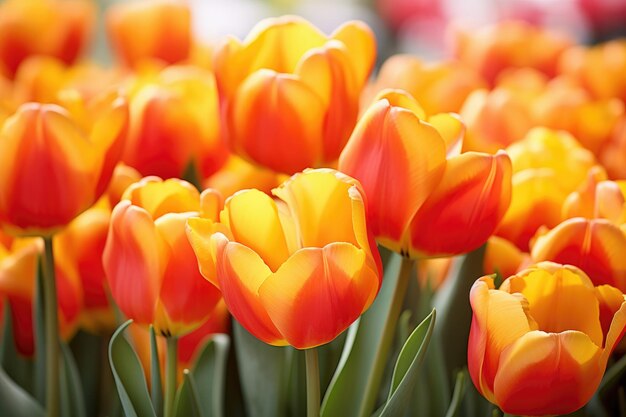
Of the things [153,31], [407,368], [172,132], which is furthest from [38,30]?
[407,368]

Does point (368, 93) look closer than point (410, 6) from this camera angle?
Yes

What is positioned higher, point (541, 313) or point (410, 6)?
point (541, 313)

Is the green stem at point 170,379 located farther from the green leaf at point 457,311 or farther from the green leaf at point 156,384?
the green leaf at point 457,311

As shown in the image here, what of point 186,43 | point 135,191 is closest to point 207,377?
point 135,191

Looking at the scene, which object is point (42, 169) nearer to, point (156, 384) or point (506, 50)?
point (156, 384)

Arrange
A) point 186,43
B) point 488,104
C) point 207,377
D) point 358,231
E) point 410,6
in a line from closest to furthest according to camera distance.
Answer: point 358,231
point 207,377
point 488,104
point 186,43
point 410,6

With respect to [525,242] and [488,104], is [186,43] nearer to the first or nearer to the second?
[488,104]
